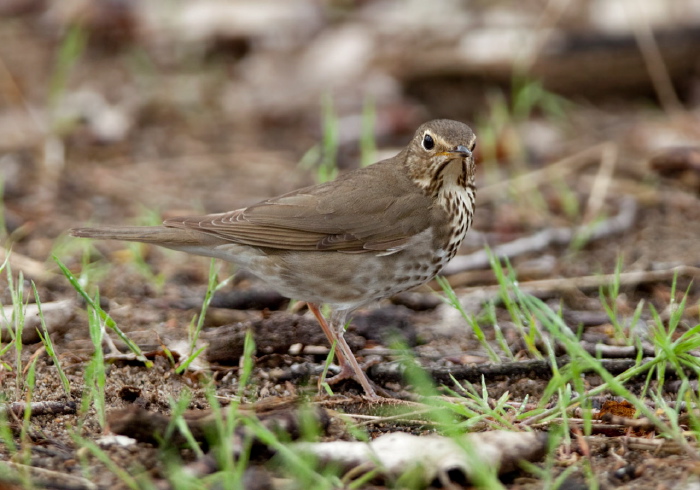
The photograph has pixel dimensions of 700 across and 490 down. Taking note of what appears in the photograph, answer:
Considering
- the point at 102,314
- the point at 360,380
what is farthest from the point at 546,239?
the point at 102,314

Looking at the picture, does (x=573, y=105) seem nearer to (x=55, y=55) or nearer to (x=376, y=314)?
(x=376, y=314)

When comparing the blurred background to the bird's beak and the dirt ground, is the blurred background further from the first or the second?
the bird's beak

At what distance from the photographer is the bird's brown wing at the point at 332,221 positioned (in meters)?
4.42

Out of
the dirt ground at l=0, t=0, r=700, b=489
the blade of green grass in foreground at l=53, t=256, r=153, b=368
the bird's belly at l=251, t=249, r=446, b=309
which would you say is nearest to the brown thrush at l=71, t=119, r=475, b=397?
the bird's belly at l=251, t=249, r=446, b=309

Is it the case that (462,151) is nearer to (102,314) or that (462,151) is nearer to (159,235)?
(159,235)

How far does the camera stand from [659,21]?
8031mm

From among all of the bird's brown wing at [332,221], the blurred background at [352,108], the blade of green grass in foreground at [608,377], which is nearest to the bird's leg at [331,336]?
the bird's brown wing at [332,221]

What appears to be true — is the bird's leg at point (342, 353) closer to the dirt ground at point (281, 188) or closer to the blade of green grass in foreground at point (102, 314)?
the dirt ground at point (281, 188)

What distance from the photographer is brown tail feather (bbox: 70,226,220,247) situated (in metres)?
4.34

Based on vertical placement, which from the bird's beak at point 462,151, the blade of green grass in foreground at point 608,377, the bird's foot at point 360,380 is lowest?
the bird's foot at point 360,380

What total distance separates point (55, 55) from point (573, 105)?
4963 millimetres

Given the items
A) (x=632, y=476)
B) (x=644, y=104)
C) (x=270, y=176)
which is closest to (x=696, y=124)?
(x=644, y=104)

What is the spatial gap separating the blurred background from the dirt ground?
0.08 feet

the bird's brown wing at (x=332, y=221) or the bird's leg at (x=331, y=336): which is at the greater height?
the bird's brown wing at (x=332, y=221)
